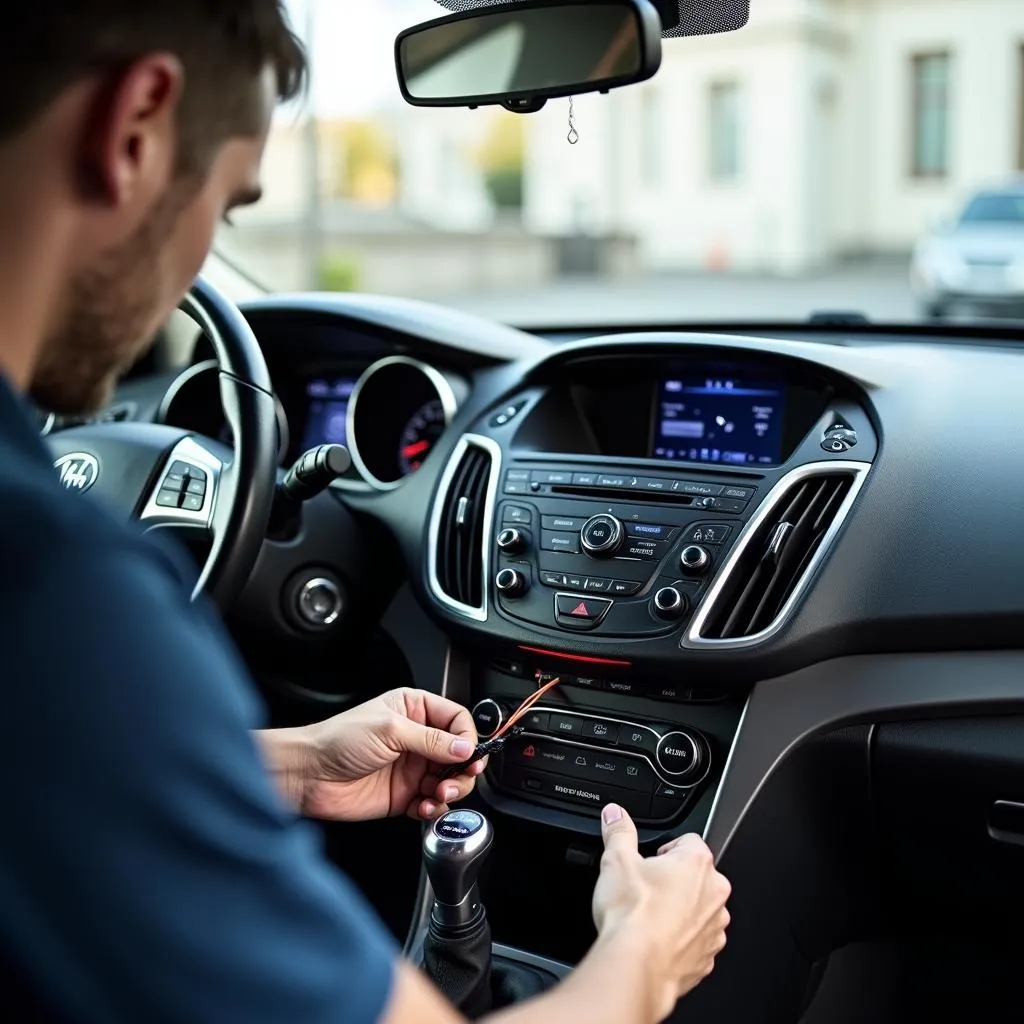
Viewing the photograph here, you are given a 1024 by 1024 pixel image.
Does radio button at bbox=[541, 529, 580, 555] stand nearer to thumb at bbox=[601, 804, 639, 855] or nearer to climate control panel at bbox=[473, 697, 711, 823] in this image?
climate control panel at bbox=[473, 697, 711, 823]

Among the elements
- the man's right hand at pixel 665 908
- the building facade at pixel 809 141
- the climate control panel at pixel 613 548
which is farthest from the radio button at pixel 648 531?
the building facade at pixel 809 141

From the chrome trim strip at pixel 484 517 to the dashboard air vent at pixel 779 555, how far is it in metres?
0.43

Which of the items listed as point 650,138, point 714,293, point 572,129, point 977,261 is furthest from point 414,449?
point 650,138

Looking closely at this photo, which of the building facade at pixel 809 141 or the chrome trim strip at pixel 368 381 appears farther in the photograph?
the building facade at pixel 809 141

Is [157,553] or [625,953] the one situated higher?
[157,553]

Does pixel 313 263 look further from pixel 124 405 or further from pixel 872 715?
pixel 872 715

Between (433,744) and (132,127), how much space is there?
104 centimetres

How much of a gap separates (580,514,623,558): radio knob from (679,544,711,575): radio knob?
131 mm

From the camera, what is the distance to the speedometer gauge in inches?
109

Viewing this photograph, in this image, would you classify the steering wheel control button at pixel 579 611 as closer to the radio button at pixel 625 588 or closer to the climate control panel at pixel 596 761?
the radio button at pixel 625 588

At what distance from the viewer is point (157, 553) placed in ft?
3.07

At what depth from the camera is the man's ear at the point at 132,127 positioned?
93cm

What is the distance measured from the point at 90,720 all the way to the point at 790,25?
14507 millimetres

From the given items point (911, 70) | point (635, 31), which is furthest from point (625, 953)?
point (911, 70)
